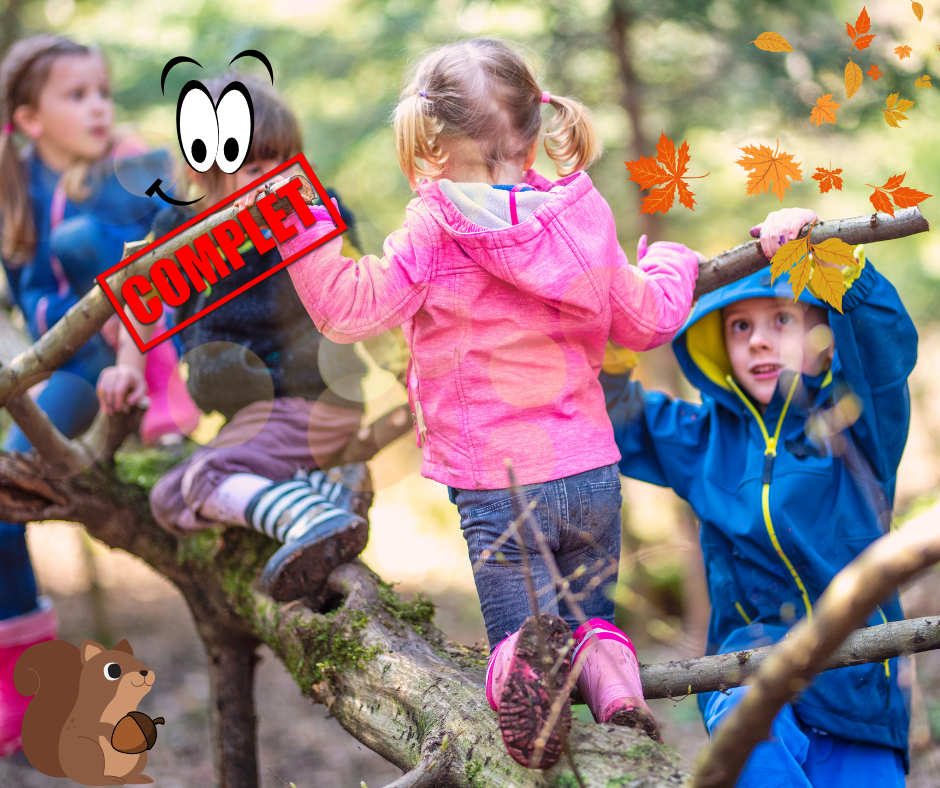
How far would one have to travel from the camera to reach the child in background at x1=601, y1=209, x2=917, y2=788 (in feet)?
6.51

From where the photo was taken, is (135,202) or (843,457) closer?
(843,457)

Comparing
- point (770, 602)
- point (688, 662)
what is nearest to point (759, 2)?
point (770, 602)

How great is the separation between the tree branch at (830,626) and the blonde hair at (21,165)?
3463 millimetres

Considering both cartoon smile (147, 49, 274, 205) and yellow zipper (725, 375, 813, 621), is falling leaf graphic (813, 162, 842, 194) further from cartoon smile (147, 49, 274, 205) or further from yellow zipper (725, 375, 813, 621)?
cartoon smile (147, 49, 274, 205)

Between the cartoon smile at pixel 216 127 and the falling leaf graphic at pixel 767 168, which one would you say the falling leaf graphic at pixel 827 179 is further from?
the cartoon smile at pixel 216 127

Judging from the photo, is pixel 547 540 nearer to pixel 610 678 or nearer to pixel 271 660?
pixel 610 678

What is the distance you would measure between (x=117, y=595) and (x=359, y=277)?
27.6ft

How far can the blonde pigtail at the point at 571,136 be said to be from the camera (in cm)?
188

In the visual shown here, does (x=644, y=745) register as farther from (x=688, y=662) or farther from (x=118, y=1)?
(x=118, y=1)

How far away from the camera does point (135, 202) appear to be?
3.40 m

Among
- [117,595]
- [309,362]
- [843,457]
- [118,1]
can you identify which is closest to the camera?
[843,457]

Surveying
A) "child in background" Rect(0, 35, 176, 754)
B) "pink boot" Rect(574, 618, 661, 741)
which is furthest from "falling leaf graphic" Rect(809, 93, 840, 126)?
"child in background" Rect(0, 35, 176, 754)

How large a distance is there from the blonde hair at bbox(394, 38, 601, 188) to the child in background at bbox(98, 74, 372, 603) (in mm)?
789

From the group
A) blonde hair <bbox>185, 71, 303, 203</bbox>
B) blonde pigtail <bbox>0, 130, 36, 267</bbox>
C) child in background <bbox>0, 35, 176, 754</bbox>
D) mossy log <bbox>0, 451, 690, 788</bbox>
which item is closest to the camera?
mossy log <bbox>0, 451, 690, 788</bbox>
